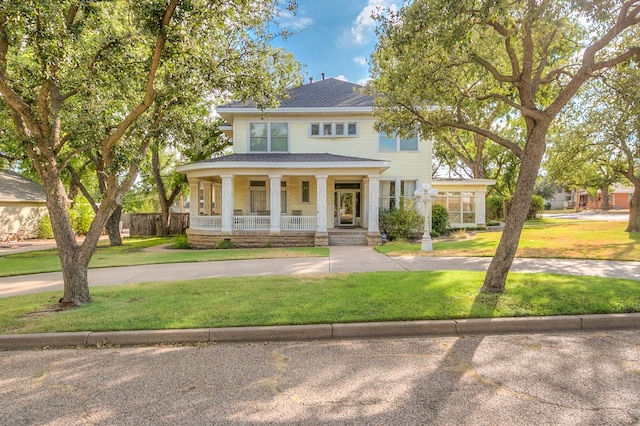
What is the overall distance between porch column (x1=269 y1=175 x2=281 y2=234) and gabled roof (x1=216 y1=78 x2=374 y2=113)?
4216mm

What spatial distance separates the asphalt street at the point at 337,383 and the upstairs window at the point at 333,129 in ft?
48.9

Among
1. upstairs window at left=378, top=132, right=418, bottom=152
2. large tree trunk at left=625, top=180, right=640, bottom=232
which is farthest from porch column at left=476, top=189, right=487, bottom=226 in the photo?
large tree trunk at left=625, top=180, right=640, bottom=232

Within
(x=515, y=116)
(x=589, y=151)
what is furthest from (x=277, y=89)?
(x=515, y=116)

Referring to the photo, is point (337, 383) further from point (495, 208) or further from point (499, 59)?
point (495, 208)

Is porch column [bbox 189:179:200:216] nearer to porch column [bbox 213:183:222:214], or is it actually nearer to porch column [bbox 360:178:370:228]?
porch column [bbox 213:183:222:214]

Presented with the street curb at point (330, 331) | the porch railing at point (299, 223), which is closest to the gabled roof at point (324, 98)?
the porch railing at point (299, 223)

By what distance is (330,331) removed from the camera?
4754 millimetres

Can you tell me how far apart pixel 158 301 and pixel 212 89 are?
164 inches

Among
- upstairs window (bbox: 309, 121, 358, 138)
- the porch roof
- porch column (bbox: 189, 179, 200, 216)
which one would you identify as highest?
upstairs window (bbox: 309, 121, 358, 138)

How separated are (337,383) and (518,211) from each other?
4728 millimetres

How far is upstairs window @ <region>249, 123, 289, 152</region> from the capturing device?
60.3ft

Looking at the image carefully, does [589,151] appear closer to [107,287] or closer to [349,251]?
[349,251]

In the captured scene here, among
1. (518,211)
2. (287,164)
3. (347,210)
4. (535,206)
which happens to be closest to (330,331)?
(518,211)

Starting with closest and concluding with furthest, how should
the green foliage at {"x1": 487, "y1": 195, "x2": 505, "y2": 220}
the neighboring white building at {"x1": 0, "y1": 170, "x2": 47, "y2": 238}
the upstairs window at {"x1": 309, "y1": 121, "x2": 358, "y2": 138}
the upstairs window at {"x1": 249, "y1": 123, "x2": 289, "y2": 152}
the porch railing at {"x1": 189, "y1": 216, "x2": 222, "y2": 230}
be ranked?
the porch railing at {"x1": 189, "y1": 216, "x2": 222, "y2": 230}
the upstairs window at {"x1": 309, "y1": 121, "x2": 358, "y2": 138}
the upstairs window at {"x1": 249, "y1": 123, "x2": 289, "y2": 152}
the neighboring white building at {"x1": 0, "y1": 170, "x2": 47, "y2": 238}
the green foliage at {"x1": 487, "y1": 195, "x2": 505, "y2": 220}
